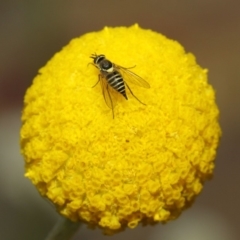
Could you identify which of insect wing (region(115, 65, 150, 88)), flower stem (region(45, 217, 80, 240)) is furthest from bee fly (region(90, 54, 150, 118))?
flower stem (region(45, 217, 80, 240))

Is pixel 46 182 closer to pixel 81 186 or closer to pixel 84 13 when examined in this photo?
pixel 81 186

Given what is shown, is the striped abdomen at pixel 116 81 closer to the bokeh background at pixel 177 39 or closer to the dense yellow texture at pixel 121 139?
the dense yellow texture at pixel 121 139

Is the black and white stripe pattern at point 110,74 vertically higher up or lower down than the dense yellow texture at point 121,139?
higher up

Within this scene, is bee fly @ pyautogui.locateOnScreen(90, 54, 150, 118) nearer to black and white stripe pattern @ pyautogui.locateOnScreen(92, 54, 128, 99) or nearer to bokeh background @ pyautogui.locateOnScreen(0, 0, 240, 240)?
black and white stripe pattern @ pyautogui.locateOnScreen(92, 54, 128, 99)

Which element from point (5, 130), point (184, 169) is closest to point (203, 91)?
point (184, 169)

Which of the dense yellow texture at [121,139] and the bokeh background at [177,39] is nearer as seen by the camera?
the dense yellow texture at [121,139]

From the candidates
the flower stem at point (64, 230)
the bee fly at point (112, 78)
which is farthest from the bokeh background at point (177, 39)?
the bee fly at point (112, 78)

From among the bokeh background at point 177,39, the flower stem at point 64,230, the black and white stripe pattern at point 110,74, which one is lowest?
the flower stem at point 64,230

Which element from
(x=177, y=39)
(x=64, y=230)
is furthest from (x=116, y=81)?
(x=177, y=39)
